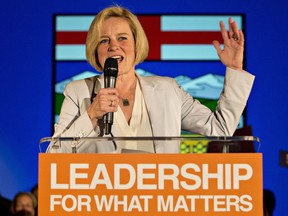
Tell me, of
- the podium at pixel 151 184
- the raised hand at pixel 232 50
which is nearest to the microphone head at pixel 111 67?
the raised hand at pixel 232 50

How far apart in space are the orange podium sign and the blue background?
4.11m

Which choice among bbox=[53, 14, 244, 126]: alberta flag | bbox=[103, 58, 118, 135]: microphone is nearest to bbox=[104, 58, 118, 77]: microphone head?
bbox=[103, 58, 118, 135]: microphone

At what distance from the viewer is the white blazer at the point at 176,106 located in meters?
1.76

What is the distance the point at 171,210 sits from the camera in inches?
49.6

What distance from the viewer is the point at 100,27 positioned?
1867mm

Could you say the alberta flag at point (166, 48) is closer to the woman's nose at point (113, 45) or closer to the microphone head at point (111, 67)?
the woman's nose at point (113, 45)

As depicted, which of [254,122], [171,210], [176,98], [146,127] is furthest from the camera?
[254,122]

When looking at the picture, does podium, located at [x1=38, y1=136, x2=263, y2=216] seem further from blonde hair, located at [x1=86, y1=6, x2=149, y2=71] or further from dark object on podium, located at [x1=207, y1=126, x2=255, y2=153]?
blonde hair, located at [x1=86, y1=6, x2=149, y2=71]

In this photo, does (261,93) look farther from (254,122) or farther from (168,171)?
(168,171)

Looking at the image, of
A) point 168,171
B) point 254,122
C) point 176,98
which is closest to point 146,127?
point 176,98

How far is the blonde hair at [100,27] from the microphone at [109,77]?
170mm

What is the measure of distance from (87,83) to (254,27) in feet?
12.5

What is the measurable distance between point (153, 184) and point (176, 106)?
0.59 m

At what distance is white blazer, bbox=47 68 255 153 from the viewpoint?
1.76m
